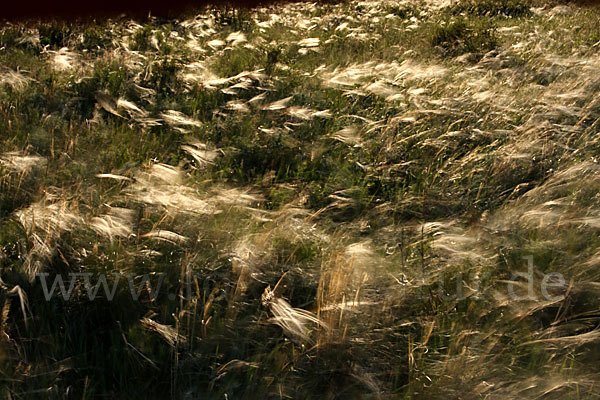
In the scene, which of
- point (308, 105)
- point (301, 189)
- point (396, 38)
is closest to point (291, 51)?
point (396, 38)

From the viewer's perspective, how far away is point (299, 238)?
233cm

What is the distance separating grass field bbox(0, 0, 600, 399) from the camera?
71.2 inches

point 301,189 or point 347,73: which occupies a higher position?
point 347,73

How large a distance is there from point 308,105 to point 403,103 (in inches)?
29.1

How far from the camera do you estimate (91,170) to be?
9.10 ft

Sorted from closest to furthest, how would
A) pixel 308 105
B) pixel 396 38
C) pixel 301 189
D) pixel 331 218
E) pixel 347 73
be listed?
pixel 331 218, pixel 301 189, pixel 308 105, pixel 347 73, pixel 396 38

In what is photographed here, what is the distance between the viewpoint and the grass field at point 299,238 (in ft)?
5.93

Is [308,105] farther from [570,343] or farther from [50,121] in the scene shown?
[570,343]

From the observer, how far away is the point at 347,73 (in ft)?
14.1

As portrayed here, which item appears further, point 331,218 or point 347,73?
point 347,73

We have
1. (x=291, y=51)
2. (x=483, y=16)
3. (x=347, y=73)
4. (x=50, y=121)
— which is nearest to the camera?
(x=50, y=121)

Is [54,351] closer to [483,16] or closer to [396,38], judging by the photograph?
[396,38]

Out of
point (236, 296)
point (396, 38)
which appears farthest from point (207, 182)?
point (396, 38)

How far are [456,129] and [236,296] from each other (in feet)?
7.29
